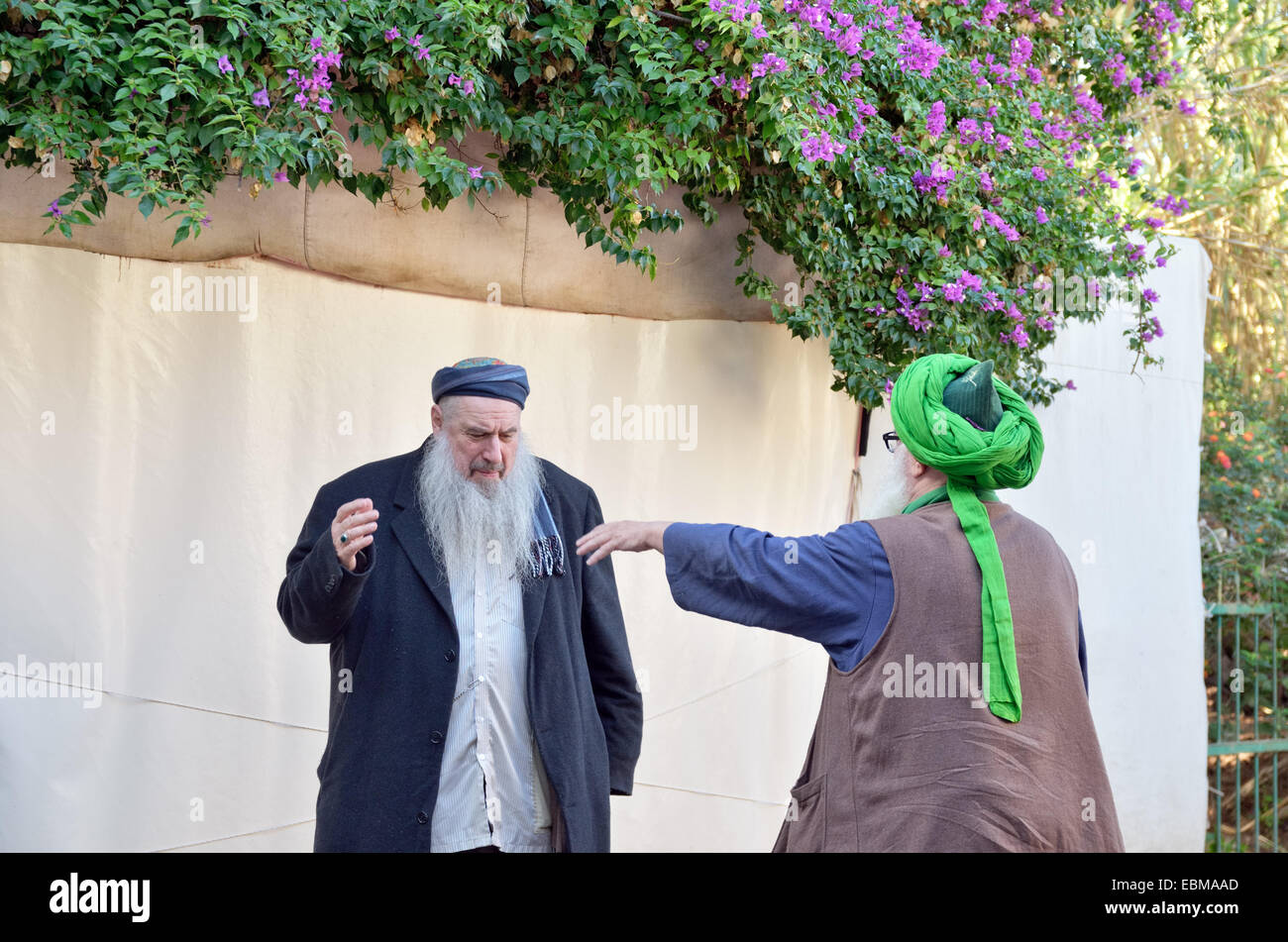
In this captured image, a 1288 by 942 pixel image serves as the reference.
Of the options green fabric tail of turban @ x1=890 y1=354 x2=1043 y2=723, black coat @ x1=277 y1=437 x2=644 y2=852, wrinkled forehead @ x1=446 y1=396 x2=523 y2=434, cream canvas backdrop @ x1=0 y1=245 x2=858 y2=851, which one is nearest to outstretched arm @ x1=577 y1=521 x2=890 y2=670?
green fabric tail of turban @ x1=890 y1=354 x2=1043 y2=723

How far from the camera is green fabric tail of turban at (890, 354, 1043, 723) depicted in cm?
274

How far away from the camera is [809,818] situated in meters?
2.90

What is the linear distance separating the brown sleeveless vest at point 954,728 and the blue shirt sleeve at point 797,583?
0.14 feet

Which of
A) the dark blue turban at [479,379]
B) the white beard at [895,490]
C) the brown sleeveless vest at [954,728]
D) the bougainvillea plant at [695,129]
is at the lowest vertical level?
the brown sleeveless vest at [954,728]

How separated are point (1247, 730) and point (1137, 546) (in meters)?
2.40

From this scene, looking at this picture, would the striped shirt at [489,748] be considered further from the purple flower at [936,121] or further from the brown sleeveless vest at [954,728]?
the purple flower at [936,121]

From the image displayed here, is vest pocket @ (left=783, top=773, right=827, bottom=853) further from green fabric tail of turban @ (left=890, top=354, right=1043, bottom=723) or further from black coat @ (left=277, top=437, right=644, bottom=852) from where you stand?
black coat @ (left=277, top=437, right=644, bottom=852)

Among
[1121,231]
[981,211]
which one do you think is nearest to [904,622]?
[981,211]

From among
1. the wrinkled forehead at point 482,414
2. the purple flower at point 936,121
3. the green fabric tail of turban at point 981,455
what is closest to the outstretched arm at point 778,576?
the green fabric tail of turban at point 981,455

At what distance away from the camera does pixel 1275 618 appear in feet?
29.5

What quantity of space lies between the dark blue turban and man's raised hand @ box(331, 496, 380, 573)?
1.91 ft

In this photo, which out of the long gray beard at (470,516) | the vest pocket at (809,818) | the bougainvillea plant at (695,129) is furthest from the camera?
the bougainvillea plant at (695,129)

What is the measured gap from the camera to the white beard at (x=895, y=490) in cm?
301

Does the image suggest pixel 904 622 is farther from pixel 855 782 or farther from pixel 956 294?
pixel 956 294
